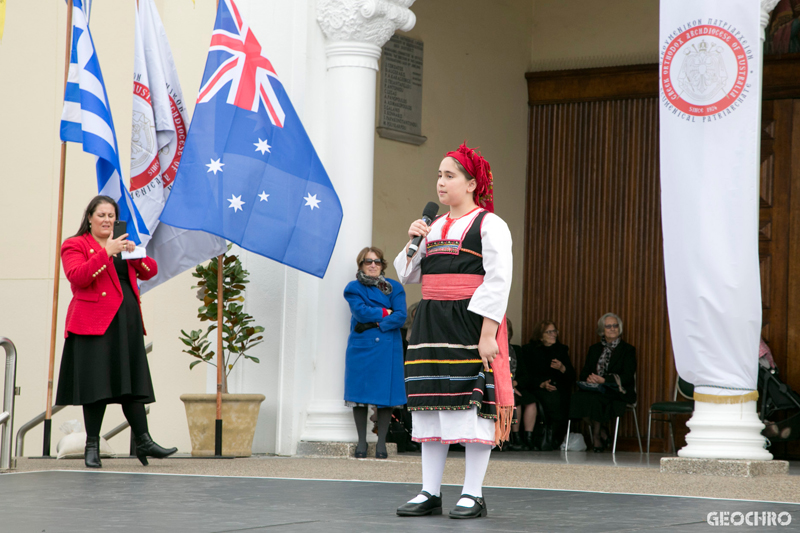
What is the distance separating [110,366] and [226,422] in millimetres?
1427

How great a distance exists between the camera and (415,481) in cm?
559

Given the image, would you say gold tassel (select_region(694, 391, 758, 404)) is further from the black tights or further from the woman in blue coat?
the black tights

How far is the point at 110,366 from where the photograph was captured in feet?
19.7

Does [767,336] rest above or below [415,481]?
above

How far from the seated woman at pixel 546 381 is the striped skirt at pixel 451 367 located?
5615 millimetres

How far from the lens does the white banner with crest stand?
6.21m

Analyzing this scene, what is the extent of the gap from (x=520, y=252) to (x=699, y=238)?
15.5ft

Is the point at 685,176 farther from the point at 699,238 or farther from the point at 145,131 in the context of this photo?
the point at 145,131

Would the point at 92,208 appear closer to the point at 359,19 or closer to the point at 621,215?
the point at 359,19

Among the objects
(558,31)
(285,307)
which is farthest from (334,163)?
(558,31)

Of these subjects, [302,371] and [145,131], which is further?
[302,371]

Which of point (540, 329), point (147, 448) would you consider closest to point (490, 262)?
point (147, 448)

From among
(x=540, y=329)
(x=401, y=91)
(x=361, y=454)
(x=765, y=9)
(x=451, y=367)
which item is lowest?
(x=361, y=454)

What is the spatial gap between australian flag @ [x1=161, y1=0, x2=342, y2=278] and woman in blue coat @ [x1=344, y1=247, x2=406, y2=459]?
499 mm
